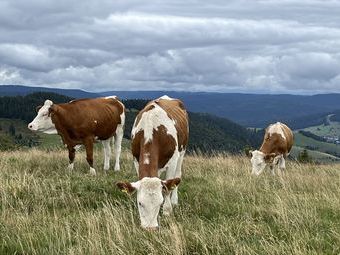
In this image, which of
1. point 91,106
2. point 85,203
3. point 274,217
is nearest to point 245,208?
point 274,217

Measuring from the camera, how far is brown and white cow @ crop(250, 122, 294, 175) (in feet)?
58.8

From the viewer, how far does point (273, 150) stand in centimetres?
1942

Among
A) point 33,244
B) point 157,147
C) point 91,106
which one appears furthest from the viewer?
point 91,106

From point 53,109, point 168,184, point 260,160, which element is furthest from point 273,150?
point 168,184

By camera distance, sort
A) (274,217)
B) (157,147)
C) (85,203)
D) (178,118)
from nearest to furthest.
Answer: (274,217)
(157,147)
(85,203)
(178,118)

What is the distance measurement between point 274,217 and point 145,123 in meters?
3.17

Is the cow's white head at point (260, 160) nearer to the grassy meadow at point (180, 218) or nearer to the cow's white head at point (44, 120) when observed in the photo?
the grassy meadow at point (180, 218)

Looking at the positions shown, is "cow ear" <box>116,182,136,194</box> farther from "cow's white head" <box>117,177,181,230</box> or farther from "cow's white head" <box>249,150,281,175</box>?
"cow's white head" <box>249,150,281,175</box>

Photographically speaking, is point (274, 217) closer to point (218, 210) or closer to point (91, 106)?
point (218, 210)

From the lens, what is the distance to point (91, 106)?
16234 mm

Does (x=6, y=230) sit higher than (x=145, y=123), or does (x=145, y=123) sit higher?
(x=145, y=123)

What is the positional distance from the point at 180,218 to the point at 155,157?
1275 mm

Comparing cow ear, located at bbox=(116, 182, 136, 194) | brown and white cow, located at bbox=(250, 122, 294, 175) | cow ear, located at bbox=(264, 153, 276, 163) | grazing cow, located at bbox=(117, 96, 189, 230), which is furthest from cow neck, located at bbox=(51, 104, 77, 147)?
cow ear, located at bbox=(116, 182, 136, 194)

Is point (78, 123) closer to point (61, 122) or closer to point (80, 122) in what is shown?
point (80, 122)
